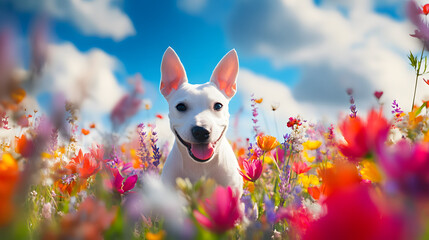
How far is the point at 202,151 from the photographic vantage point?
2479 mm

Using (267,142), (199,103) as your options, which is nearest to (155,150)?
(199,103)

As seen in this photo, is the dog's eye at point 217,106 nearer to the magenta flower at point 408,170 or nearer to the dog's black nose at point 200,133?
the dog's black nose at point 200,133

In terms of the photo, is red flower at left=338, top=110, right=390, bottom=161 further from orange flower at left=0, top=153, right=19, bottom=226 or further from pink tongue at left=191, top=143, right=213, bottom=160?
pink tongue at left=191, top=143, right=213, bottom=160

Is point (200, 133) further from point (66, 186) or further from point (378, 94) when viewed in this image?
point (378, 94)

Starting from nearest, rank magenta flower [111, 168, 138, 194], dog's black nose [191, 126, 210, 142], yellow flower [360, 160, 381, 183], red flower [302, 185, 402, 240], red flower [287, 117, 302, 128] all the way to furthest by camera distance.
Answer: red flower [302, 185, 402, 240] < yellow flower [360, 160, 381, 183] < magenta flower [111, 168, 138, 194] < red flower [287, 117, 302, 128] < dog's black nose [191, 126, 210, 142]

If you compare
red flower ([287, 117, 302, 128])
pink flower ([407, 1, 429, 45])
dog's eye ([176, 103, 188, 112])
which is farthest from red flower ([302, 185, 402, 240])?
dog's eye ([176, 103, 188, 112])

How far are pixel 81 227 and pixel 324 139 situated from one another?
310 cm

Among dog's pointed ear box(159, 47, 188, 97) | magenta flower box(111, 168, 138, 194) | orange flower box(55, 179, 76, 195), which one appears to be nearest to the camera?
magenta flower box(111, 168, 138, 194)

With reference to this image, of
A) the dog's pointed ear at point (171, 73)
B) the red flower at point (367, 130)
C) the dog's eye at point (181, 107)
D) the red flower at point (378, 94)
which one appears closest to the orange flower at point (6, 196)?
the red flower at point (367, 130)

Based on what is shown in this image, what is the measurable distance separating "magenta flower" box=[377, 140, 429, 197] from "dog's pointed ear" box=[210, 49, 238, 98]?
261 cm

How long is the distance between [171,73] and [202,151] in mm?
961

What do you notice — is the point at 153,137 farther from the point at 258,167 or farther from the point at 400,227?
the point at 400,227

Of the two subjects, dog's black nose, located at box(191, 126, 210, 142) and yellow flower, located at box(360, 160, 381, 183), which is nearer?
yellow flower, located at box(360, 160, 381, 183)

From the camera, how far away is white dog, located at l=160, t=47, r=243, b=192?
2459 millimetres
